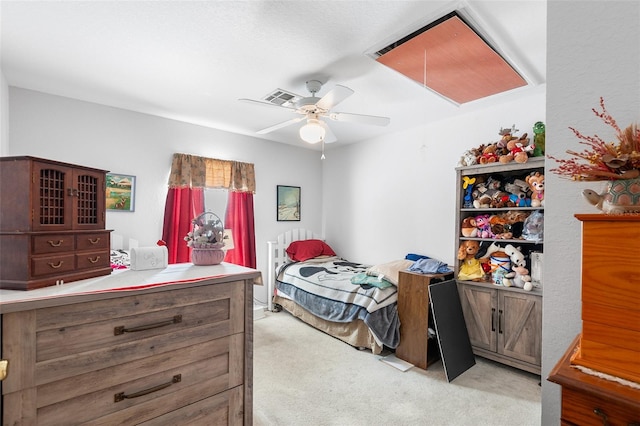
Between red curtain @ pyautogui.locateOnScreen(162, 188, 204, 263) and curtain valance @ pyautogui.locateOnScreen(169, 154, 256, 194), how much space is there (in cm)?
14

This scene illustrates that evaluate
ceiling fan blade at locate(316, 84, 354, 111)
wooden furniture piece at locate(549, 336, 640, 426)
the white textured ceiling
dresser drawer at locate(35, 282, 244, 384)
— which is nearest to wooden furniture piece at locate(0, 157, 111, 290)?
dresser drawer at locate(35, 282, 244, 384)

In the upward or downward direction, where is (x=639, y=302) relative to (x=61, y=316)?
upward

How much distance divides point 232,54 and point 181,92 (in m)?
1.01

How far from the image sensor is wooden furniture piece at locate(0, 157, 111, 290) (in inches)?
40.8

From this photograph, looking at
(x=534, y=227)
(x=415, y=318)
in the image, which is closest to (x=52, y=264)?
(x=415, y=318)

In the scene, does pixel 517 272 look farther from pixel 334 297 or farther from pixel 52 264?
pixel 52 264

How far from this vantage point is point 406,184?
4027 millimetres

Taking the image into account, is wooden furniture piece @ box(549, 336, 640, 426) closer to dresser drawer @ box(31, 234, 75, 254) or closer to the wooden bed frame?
dresser drawer @ box(31, 234, 75, 254)

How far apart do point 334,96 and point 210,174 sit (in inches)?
96.1

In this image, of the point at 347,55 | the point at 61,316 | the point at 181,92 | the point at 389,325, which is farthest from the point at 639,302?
the point at 181,92

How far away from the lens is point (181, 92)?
290 cm

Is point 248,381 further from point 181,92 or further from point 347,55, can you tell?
point 181,92

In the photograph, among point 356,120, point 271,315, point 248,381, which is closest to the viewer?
point 248,381

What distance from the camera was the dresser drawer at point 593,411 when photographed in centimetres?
69
